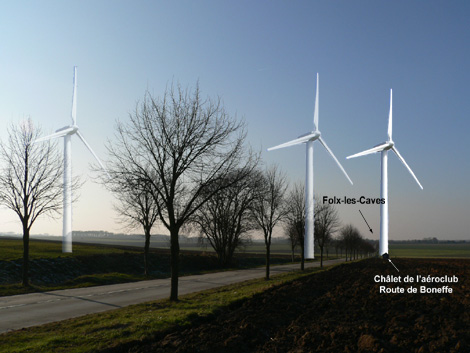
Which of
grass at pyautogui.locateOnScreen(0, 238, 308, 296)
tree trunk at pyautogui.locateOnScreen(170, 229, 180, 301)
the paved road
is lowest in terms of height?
grass at pyautogui.locateOnScreen(0, 238, 308, 296)

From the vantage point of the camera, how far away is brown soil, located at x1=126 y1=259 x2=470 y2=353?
10.0 metres

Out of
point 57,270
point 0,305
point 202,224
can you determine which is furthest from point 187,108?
point 202,224

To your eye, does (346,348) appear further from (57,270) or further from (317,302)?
(57,270)

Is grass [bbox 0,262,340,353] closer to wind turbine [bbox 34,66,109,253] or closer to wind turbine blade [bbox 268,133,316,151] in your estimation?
wind turbine [bbox 34,66,109,253]

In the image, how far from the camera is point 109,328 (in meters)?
11.4

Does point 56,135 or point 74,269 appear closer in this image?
point 56,135

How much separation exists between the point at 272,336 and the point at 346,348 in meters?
2.15

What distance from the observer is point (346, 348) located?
32.4ft

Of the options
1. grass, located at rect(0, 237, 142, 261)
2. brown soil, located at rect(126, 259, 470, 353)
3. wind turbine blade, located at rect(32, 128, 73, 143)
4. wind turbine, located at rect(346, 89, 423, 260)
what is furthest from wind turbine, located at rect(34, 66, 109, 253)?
wind turbine, located at rect(346, 89, 423, 260)

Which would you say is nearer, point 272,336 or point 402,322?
point 272,336

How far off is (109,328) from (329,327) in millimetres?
6409

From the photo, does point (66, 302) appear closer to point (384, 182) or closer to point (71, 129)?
point (71, 129)

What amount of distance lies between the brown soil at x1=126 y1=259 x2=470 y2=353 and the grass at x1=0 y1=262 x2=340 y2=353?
1.62ft

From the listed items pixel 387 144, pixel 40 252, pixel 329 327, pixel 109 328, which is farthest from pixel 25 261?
pixel 387 144
